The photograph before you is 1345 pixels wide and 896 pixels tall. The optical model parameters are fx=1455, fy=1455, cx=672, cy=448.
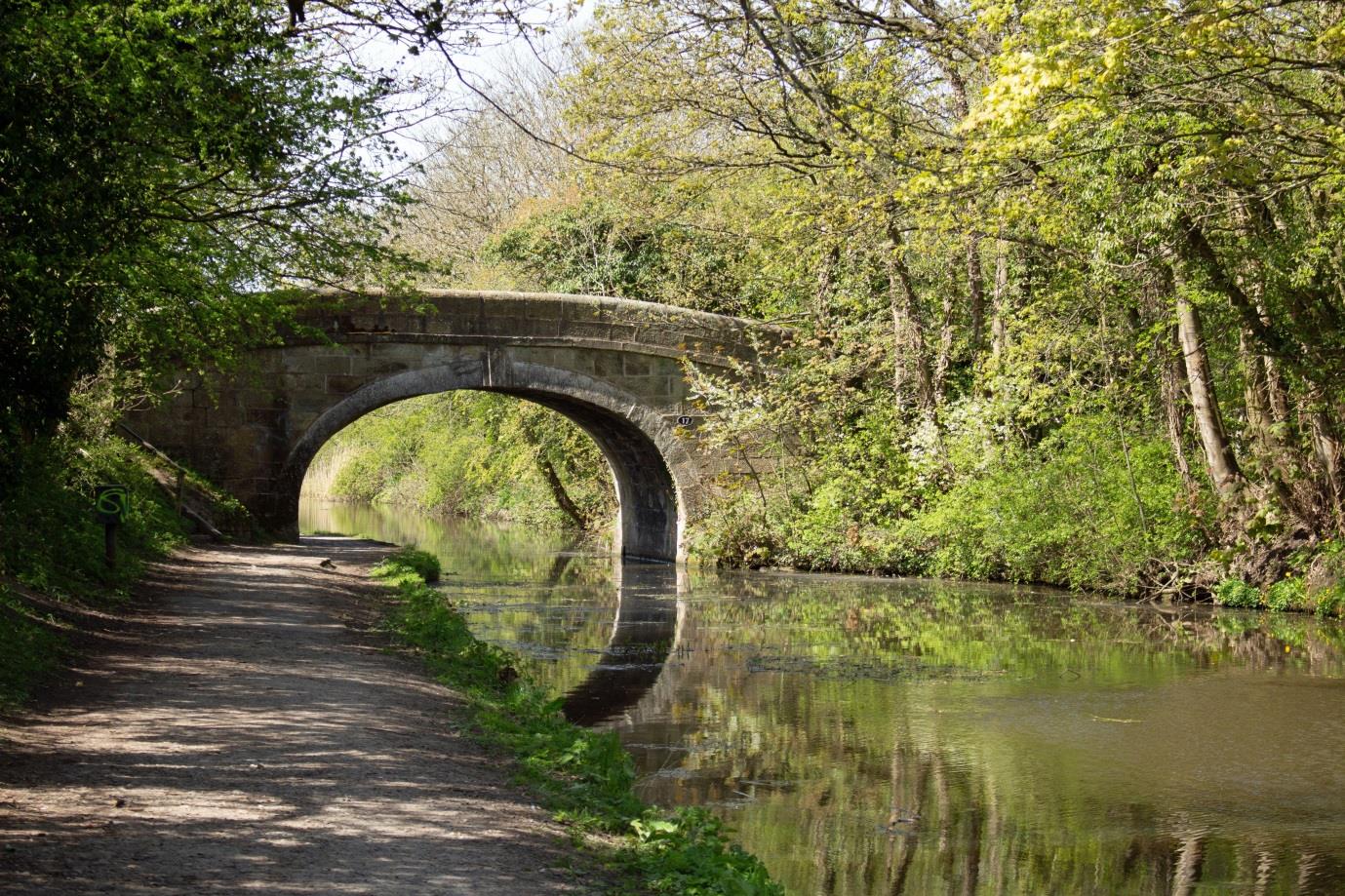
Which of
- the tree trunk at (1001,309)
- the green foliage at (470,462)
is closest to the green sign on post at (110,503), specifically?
the tree trunk at (1001,309)

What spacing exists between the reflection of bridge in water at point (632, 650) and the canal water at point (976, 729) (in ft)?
0.14

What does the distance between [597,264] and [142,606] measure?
1515cm

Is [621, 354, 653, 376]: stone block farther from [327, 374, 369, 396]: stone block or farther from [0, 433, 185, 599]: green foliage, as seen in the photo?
[0, 433, 185, 599]: green foliage

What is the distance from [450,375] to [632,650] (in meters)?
7.99

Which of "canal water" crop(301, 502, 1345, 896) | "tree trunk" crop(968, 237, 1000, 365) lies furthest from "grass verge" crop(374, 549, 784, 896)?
"tree trunk" crop(968, 237, 1000, 365)

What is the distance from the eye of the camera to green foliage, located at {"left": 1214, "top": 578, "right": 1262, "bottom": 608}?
14.0 m

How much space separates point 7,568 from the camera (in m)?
9.46

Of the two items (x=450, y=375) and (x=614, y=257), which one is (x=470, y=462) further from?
(x=450, y=375)

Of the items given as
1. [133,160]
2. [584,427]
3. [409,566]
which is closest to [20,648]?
[133,160]

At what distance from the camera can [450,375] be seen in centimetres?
1909

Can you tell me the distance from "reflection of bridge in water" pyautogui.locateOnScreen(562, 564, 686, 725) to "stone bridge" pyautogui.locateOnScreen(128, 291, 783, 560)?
2470 millimetres

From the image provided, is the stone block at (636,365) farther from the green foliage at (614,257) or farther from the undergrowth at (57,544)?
the undergrowth at (57,544)

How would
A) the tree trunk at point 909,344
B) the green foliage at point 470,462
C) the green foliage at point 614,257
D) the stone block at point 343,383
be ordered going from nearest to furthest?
the stone block at point 343,383
the tree trunk at point 909,344
the green foliage at point 614,257
the green foliage at point 470,462

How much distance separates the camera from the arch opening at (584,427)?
61.4 feet
